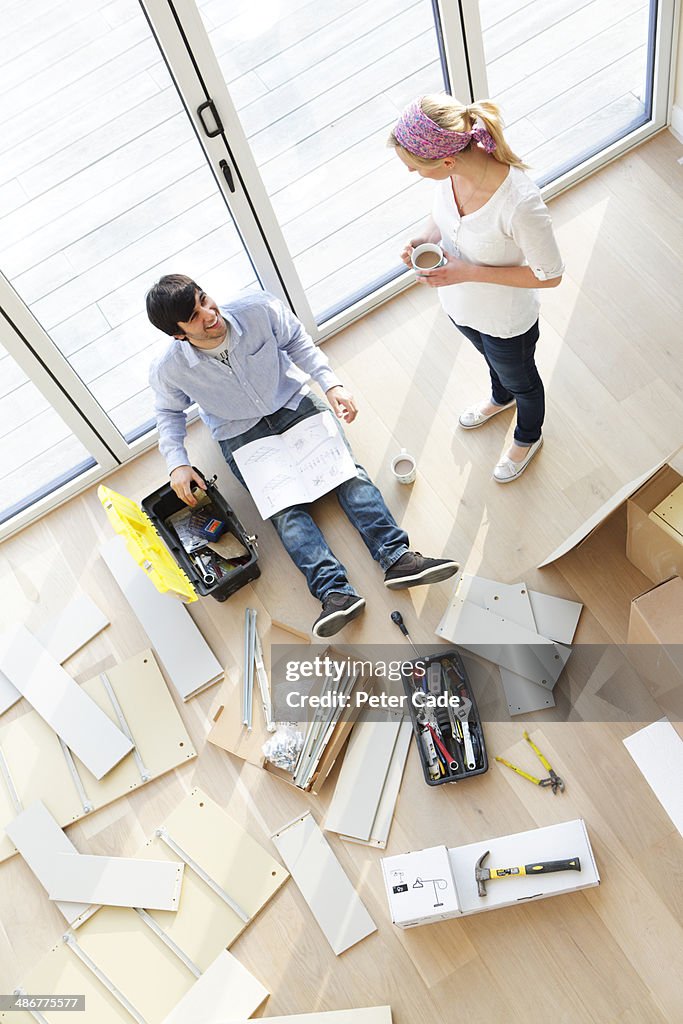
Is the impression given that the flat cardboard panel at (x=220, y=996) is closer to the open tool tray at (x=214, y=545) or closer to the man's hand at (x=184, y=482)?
the open tool tray at (x=214, y=545)

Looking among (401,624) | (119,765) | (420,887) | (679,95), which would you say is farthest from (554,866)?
(679,95)

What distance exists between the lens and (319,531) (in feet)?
8.89

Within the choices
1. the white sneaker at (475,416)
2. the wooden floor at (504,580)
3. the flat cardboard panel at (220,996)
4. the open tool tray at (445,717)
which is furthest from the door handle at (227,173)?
the flat cardboard panel at (220,996)

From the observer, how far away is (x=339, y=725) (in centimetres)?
245

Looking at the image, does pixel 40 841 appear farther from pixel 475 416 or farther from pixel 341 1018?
pixel 475 416

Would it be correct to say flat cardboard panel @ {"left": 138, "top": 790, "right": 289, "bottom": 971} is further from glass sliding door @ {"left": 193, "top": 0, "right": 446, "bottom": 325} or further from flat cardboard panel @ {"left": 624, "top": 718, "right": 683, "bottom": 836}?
glass sliding door @ {"left": 193, "top": 0, "right": 446, "bottom": 325}

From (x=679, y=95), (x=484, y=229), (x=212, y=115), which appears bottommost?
(x=679, y=95)

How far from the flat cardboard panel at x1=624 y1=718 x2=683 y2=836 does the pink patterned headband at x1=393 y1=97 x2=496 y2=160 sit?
1.50 m

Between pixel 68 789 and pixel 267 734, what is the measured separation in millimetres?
624

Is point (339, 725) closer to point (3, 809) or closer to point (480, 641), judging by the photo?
point (480, 641)

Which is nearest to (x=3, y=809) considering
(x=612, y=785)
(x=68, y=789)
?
(x=68, y=789)

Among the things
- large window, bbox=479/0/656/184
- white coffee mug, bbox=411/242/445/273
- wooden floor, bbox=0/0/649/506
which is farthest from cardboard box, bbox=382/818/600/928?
large window, bbox=479/0/656/184

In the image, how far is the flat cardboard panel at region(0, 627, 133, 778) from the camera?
2.58 metres

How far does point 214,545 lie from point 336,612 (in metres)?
0.48
